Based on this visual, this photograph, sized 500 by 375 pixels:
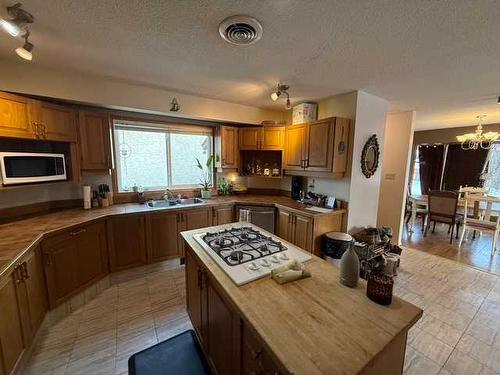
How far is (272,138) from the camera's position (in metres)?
3.64

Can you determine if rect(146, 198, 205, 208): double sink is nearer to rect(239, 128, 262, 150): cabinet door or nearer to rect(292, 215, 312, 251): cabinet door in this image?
rect(239, 128, 262, 150): cabinet door

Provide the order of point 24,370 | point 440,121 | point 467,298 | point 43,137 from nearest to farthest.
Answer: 1. point 24,370
2. point 43,137
3. point 467,298
4. point 440,121

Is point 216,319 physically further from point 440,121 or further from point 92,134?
point 440,121

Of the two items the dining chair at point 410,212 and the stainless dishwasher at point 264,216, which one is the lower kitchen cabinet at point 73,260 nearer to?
the stainless dishwasher at point 264,216

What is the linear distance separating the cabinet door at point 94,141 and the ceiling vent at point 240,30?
203cm

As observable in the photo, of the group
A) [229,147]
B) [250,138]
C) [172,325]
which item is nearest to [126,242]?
[172,325]

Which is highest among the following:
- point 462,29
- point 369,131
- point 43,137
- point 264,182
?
point 462,29

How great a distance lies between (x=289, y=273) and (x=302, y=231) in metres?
1.82

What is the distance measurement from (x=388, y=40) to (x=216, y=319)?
234cm

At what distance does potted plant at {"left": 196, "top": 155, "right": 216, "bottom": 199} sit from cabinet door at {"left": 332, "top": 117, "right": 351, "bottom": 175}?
2.05m

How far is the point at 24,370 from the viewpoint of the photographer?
158 cm

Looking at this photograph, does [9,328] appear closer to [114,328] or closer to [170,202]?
[114,328]

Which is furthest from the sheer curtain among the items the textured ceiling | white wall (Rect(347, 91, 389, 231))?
white wall (Rect(347, 91, 389, 231))

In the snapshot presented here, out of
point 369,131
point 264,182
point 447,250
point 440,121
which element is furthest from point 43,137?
point 440,121
